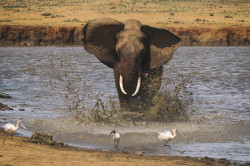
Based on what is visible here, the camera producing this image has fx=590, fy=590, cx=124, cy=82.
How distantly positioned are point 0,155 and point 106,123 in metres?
4.93

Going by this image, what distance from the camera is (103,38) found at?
48.5 feet

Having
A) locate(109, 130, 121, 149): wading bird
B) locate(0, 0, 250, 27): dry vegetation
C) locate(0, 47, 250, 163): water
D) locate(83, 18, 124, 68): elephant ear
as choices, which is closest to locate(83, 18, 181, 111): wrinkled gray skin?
locate(83, 18, 124, 68): elephant ear

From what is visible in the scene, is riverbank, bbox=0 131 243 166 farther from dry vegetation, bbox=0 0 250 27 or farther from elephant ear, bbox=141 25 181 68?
dry vegetation, bbox=0 0 250 27

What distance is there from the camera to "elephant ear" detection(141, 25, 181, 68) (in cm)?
1430

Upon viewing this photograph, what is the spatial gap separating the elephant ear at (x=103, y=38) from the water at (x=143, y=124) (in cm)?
123

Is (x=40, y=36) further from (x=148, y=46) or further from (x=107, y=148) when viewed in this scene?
(x=107, y=148)

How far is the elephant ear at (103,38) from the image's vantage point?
14.5m

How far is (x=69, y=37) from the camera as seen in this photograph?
139ft

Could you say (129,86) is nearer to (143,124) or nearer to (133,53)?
(133,53)

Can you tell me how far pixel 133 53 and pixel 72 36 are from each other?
29.4 metres

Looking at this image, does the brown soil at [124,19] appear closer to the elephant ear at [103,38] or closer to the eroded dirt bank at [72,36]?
the eroded dirt bank at [72,36]

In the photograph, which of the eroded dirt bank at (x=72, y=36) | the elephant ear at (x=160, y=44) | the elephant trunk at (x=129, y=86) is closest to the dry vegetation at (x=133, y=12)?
the eroded dirt bank at (x=72, y=36)

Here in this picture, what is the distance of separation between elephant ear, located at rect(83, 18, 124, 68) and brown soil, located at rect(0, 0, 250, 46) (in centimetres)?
2599

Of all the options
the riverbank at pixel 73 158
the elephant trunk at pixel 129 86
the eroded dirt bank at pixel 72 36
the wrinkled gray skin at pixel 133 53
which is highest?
the eroded dirt bank at pixel 72 36
